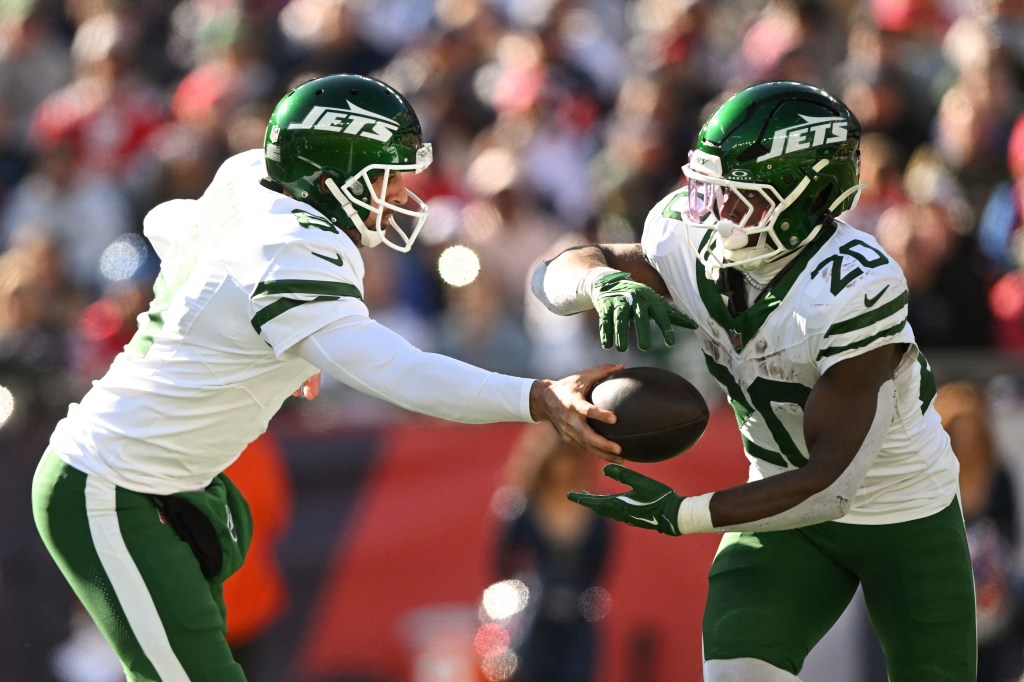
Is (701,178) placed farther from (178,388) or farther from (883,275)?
(178,388)

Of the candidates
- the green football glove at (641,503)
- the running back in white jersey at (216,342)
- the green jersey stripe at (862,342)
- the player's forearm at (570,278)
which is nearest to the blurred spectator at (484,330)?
the player's forearm at (570,278)

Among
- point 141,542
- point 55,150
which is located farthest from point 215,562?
point 55,150

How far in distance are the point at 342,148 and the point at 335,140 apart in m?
0.03

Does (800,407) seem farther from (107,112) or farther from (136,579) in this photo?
(107,112)

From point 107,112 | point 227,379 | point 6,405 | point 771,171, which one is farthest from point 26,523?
point 771,171

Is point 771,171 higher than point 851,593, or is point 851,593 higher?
point 771,171

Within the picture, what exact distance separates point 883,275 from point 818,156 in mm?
348

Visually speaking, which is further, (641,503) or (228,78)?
(228,78)

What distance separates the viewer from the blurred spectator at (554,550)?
582cm

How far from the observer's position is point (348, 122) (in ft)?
12.1

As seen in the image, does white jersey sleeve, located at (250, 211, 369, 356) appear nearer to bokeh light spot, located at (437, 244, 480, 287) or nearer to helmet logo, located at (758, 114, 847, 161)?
helmet logo, located at (758, 114, 847, 161)

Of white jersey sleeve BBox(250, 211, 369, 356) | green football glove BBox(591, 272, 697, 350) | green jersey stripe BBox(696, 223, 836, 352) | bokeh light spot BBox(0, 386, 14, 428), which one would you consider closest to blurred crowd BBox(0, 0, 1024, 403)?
bokeh light spot BBox(0, 386, 14, 428)

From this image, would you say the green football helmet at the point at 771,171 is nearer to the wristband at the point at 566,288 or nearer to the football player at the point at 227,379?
the wristband at the point at 566,288

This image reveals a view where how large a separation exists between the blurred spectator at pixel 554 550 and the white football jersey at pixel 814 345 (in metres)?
2.11
